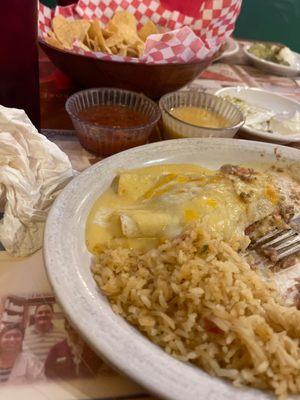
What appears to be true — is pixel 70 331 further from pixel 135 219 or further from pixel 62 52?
pixel 62 52

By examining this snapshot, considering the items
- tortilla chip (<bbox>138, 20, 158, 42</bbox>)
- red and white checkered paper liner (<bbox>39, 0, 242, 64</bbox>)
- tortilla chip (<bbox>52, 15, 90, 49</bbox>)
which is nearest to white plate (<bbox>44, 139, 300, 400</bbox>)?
red and white checkered paper liner (<bbox>39, 0, 242, 64</bbox>)

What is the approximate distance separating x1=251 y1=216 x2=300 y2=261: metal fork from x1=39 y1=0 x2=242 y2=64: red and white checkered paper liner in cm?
91

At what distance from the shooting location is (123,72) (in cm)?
172

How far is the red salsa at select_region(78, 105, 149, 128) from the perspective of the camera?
160 cm

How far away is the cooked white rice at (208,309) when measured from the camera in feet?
2.64

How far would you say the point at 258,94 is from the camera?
220 cm

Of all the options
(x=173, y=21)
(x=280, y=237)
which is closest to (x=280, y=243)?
(x=280, y=237)

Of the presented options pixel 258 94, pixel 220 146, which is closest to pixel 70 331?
pixel 220 146

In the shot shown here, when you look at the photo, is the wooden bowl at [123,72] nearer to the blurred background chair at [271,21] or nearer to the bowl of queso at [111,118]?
the bowl of queso at [111,118]

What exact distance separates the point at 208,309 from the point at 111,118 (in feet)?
3.26

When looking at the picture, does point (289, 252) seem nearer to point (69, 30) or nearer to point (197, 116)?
point (197, 116)

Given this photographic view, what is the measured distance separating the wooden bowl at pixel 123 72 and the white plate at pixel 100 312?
503 mm

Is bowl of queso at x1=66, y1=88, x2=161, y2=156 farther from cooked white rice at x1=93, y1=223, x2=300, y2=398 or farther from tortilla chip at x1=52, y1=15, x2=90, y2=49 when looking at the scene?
cooked white rice at x1=93, y1=223, x2=300, y2=398

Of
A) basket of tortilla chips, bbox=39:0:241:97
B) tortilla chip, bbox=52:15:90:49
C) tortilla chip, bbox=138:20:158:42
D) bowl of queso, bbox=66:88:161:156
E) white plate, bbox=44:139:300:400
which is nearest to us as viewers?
white plate, bbox=44:139:300:400
